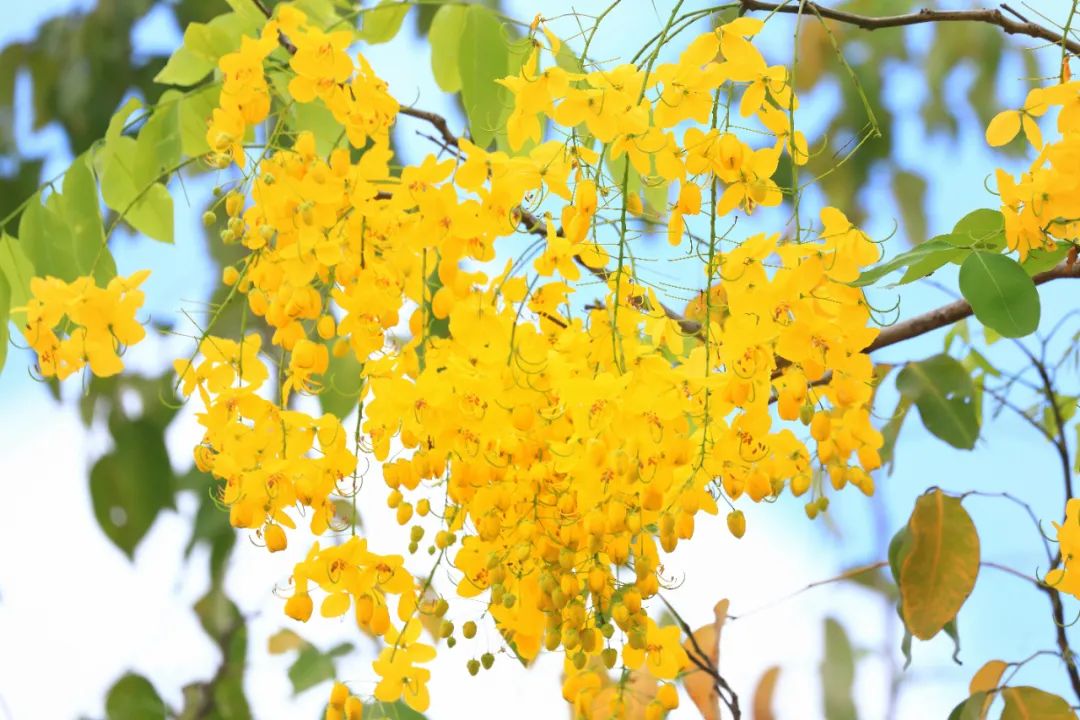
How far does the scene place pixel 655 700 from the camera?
30.2 inches

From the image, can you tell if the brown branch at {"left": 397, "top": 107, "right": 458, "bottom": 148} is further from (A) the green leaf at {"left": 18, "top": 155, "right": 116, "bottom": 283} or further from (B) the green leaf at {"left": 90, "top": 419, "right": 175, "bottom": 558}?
(B) the green leaf at {"left": 90, "top": 419, "right": 175, "bottom": 558}

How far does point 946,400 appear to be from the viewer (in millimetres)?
1009

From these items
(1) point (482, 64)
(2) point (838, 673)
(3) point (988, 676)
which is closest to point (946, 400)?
(3) point (988, 676)

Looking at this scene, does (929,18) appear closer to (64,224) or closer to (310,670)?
(64,224)

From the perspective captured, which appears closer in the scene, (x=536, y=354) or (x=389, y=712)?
(x=536, y=354)

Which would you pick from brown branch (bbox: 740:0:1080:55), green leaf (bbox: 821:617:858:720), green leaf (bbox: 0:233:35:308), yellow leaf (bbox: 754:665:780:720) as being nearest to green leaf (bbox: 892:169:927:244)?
green leaf (bbox: 821:617:858:720)

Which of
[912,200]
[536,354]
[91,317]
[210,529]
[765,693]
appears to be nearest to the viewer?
[536,354]

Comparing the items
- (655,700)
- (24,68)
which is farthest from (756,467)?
(24,68)

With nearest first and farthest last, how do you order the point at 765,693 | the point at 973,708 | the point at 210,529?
the point at 973,708
the point at 765,693
the point at 210,529

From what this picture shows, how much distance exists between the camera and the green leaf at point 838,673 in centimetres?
116

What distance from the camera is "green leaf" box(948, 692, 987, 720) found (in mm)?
867

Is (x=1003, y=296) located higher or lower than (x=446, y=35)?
lower

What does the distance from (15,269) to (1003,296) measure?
2.54 feet

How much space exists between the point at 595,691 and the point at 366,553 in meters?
0.18
